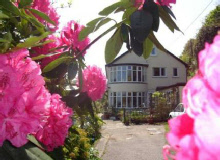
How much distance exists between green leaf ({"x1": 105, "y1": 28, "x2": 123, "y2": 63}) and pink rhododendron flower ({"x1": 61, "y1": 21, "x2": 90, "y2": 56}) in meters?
0.19

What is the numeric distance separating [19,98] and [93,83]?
0.86 metres

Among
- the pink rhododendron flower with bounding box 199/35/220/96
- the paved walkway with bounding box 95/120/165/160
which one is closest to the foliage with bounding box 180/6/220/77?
the paved walkway with bounding box 95/120/165/160

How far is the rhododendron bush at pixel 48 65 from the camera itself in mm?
729

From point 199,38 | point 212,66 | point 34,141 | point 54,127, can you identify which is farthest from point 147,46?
point 199,38

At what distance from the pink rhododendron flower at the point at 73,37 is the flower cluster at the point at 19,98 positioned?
606mm

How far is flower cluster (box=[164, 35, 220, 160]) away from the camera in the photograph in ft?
0.77

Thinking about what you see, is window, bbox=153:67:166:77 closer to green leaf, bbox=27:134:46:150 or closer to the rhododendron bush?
the rhododendron bush

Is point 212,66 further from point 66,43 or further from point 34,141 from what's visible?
point 66,43

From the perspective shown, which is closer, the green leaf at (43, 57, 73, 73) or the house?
the green leaf at (43, 57, 73, 73)

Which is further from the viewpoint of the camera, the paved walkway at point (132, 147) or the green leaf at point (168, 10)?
the paved walkway at point (132, 147)

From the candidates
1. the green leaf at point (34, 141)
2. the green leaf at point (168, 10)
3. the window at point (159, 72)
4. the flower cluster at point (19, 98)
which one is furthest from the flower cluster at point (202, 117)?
the window at point (159, 72)

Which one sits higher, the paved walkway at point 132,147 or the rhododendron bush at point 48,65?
the rhododendron bush at point 48,65

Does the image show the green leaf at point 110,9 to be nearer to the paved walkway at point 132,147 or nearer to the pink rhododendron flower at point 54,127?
the pink rhododendron flower at point 54,127

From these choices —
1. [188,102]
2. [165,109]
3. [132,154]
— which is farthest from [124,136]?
[188,102]
